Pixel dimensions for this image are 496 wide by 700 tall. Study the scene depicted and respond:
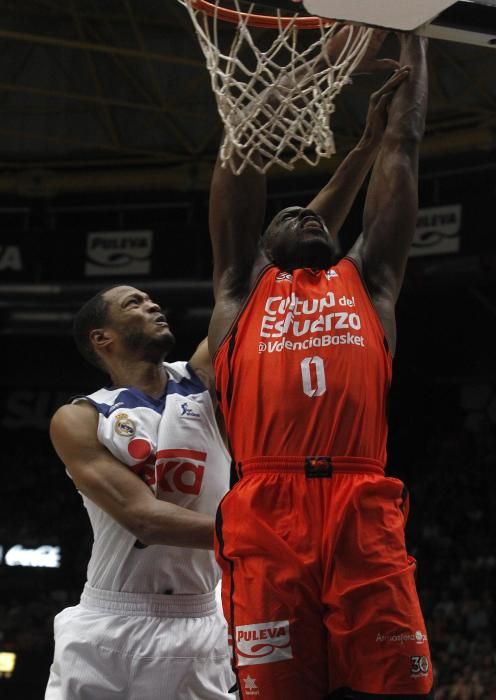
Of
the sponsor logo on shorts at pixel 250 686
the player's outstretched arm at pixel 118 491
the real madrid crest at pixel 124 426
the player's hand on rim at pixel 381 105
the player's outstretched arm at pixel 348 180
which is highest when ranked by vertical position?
the player's hand on rim at pixel 381 105

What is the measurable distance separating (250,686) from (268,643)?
0.12m

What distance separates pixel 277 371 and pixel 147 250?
10256mm

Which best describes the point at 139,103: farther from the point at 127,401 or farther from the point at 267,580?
the point at 267,580

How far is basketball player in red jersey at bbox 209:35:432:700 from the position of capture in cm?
268

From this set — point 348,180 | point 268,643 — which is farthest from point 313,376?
point 348,180

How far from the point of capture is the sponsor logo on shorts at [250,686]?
2.68 metres

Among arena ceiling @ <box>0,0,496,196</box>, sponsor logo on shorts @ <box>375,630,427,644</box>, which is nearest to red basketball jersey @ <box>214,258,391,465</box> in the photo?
sponsor logo on shorts @ <box>375,630,427,644</box>

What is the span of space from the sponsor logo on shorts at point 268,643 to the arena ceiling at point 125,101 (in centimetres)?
906

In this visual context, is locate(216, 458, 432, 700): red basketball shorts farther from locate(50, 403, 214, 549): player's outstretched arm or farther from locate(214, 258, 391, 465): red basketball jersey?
locate(50, 403, 214, 549): player's outstretched arm

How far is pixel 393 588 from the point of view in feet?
8.91

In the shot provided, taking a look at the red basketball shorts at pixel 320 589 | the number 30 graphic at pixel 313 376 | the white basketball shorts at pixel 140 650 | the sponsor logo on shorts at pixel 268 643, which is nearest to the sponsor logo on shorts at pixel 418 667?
the red basketball shorts at pixel 320 589

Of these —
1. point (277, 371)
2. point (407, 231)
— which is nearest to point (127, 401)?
point (277, 371)

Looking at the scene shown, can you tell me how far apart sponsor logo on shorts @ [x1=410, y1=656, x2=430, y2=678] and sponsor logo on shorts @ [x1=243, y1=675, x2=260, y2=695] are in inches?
15.3

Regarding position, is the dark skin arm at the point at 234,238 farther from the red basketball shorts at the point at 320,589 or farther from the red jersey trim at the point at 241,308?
the red basketball shorts at the point at 320,589
